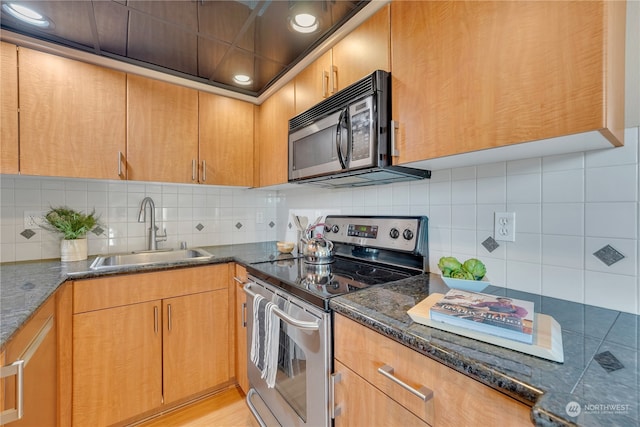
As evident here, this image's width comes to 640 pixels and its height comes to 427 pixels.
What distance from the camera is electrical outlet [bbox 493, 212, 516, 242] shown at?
1.05m

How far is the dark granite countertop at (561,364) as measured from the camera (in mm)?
438

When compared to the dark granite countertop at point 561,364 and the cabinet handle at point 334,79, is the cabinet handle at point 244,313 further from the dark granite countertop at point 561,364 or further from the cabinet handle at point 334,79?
the cabinet handle at point 334,79

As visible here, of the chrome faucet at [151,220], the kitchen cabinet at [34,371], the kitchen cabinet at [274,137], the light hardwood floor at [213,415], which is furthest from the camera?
the chrome faucet at [151,220]

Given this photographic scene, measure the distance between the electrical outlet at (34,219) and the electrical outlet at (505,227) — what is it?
253 cm

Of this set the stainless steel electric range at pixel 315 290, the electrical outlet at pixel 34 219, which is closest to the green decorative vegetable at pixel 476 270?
the stainless steel electric range at pixel 315 290

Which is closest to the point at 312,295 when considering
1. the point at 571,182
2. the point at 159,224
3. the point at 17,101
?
the point at 571,182

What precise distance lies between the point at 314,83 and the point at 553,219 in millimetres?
1270

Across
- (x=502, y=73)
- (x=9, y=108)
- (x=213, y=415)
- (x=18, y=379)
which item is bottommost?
(x=213, y=415)

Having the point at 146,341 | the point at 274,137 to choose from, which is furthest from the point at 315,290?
the point at 274,137

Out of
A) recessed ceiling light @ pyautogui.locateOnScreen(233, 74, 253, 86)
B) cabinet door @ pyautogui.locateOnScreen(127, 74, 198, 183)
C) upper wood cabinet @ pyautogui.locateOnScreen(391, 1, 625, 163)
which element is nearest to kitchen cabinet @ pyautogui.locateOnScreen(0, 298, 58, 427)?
cabinet door @ pyautogui.locateOnScreen(127, 74, 198, 183)

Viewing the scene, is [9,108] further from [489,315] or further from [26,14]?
[489,315]

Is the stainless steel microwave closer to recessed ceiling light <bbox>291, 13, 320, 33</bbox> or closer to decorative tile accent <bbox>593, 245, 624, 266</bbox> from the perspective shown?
recessed ceiling light <bbox>291, 13, 320, 33</bbox>

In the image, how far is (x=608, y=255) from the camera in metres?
0.85

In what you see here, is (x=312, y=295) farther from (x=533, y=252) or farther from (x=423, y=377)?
(x=533, y=252)
